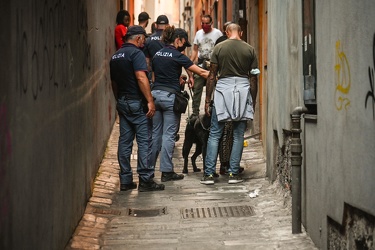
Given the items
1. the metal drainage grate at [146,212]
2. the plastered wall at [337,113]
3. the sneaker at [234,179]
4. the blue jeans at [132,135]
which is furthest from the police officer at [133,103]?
the plastered wall at [337,113]

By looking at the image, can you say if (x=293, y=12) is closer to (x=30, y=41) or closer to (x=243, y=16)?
(x=30, y=41)

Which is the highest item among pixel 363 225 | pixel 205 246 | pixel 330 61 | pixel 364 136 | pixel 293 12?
pixel 293 12

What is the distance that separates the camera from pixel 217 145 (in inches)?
425

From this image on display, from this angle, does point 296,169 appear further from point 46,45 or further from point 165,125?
point 165,125

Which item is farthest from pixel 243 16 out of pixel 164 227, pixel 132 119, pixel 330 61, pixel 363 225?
pixel 363 225

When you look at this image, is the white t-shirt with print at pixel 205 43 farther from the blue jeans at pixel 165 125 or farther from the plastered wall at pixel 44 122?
the plastered wall at pixel 44 122

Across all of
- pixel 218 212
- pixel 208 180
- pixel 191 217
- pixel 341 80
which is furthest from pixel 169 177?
pixel 341 80

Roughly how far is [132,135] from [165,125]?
65 centimetres

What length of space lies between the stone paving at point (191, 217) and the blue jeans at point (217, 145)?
235mm

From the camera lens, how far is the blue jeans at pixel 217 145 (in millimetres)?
10648

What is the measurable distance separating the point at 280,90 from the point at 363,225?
169 inches

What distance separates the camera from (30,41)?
528cm

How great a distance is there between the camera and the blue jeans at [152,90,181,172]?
421 inches

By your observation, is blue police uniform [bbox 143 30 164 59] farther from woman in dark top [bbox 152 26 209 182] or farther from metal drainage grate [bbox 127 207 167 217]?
metal drainage grate [bbox 127 207 167 217]
